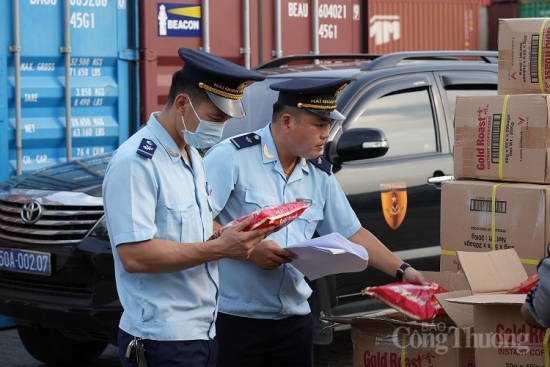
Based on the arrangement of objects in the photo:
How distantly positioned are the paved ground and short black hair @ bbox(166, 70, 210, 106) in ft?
11.1

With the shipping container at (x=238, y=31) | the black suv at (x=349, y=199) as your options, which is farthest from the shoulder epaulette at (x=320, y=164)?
the shipping container at (x=238, y=31)

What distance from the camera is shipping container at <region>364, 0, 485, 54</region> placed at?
1117 cm

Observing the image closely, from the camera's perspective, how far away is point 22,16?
7742 mm

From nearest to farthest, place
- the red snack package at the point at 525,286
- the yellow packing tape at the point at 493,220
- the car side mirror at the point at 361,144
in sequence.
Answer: the red snack package at the point at 525,286 < the yellow packing tape at the point at 493,220 < the car side mirror at the point at 361,144

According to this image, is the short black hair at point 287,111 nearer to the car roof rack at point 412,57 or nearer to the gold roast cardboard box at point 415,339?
the gold roast cardboard box at point 415,339

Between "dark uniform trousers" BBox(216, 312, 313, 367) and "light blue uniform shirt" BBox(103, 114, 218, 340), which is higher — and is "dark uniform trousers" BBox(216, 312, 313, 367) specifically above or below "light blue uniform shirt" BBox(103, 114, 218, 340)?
below

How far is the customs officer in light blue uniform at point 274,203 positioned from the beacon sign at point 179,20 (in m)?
4.62

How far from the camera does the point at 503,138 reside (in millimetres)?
4312

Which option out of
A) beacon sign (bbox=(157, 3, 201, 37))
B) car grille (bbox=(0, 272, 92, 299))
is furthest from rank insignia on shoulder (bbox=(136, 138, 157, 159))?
beacon sign (bbox=(157, 3, 201, 37))

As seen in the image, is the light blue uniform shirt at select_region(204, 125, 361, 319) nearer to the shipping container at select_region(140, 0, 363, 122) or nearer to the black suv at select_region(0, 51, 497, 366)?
the black suv at select_region(0, 51, 497, 366)

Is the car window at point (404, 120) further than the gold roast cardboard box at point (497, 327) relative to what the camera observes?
Yes

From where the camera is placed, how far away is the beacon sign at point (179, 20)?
8.53 m

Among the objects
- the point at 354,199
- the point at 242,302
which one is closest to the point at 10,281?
the point at 354,199

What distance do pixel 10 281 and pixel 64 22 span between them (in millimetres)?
2589
